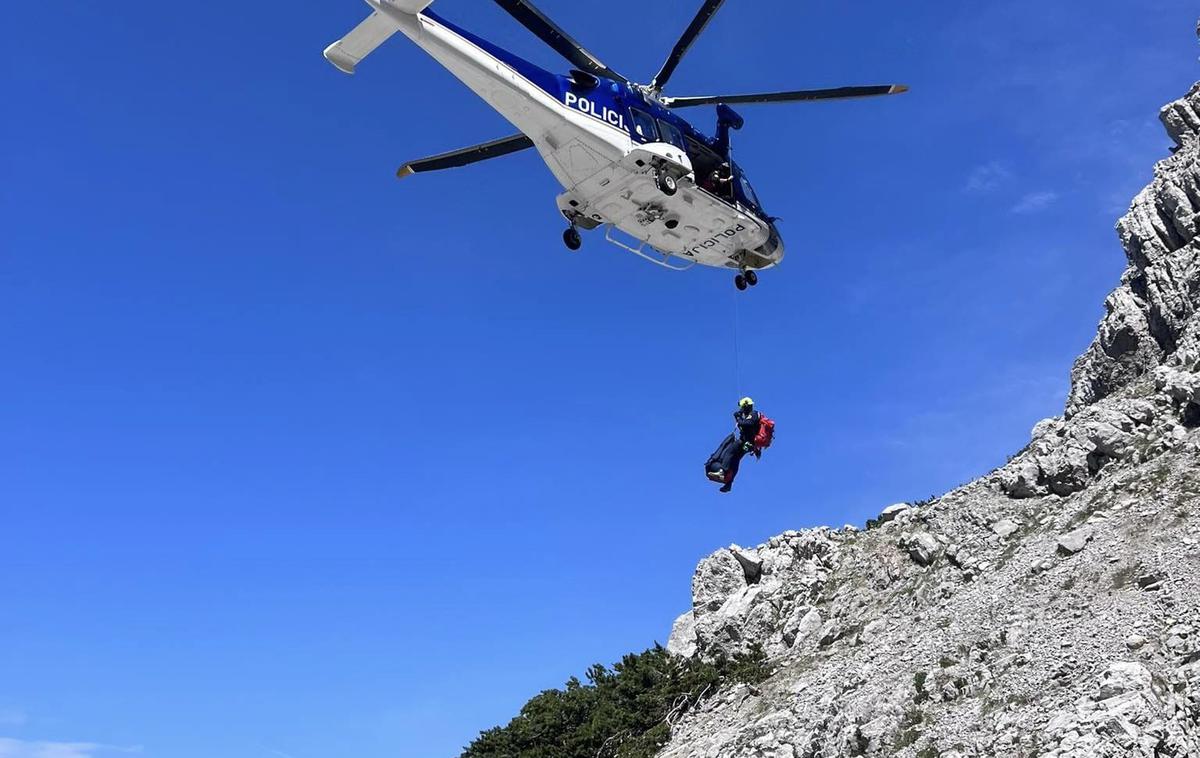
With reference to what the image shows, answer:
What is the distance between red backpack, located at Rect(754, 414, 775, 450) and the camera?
2422 cm

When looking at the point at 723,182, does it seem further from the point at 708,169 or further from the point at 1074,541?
the point at 1074,541

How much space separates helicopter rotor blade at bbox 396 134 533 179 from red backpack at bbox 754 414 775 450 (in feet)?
30.9

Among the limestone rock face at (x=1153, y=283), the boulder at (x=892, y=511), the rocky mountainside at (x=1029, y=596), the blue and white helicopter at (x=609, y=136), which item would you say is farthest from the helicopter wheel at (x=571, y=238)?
the limestone rock face at (x=1153, y=283)

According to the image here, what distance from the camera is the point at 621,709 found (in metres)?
34.3

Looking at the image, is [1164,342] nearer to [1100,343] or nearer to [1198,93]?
[1100,343]

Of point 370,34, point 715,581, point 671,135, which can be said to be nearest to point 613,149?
point 671,135

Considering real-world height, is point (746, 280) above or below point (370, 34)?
below

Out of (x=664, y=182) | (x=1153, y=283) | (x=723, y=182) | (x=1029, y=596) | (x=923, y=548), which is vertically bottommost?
(x=1029, y=596)

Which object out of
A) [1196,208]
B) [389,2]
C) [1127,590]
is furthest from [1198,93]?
[389,2]

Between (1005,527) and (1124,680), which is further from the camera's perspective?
(1005,527)

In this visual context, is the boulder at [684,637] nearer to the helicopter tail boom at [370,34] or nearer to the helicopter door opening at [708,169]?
the helicopter door opening at [708,169]

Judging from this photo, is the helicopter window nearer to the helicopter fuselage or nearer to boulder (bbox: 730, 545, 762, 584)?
the helicopter fuselage

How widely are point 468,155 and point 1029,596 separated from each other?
18952 millimetres

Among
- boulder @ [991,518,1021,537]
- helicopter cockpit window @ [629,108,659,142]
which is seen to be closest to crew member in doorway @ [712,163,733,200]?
helicopter cockpit window @ [629,108,659,142]
